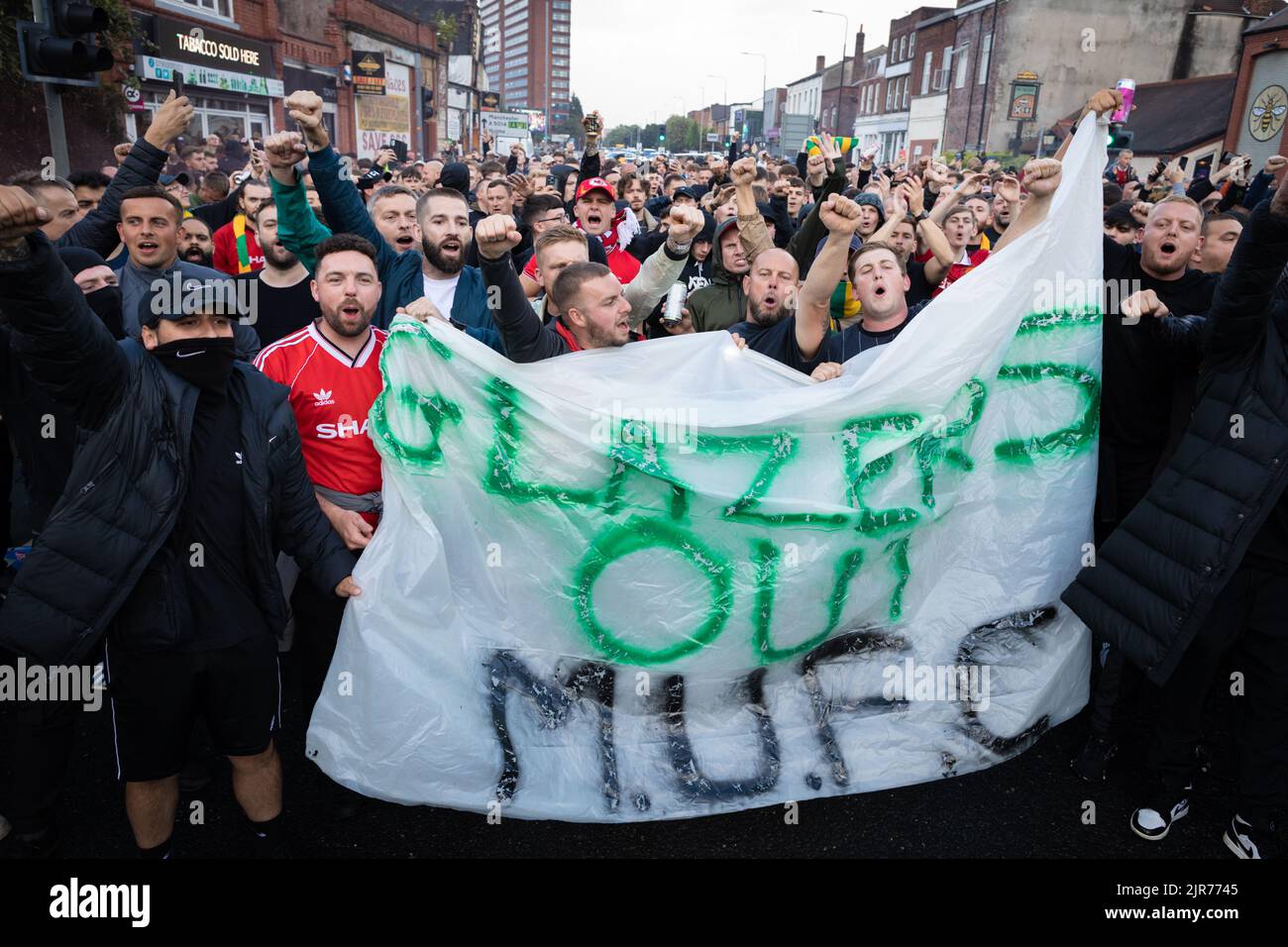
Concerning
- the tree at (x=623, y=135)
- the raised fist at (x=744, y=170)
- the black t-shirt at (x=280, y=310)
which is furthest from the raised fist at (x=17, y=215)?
the tree at (x=623, y=135)

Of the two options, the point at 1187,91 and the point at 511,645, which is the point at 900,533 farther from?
the point at 1187,91

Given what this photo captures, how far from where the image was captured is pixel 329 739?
2826 millimetres

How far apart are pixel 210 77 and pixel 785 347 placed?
898 inches

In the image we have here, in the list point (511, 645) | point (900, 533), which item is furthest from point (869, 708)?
point (511, 645)

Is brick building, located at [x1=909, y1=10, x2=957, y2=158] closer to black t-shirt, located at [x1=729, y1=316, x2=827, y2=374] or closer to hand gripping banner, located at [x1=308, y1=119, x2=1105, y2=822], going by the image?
black t-shirt, located at [x1=729, y1=316, x2=827, y2=374]

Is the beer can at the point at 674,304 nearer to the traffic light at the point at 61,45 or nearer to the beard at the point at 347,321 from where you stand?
the beard at the point at 347,321

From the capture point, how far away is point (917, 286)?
5.51 metres

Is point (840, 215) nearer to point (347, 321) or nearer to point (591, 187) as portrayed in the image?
point (347, 321)

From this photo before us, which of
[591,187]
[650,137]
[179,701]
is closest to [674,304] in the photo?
[179,701]

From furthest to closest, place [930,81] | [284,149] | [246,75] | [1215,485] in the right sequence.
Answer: [930,81], [246,75], [284,149], [1215,485]

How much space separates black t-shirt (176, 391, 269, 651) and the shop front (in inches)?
620

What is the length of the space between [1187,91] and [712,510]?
3573 cm

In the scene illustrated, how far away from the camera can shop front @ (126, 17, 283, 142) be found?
61.8 ft

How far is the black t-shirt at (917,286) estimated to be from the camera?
5.44 m
